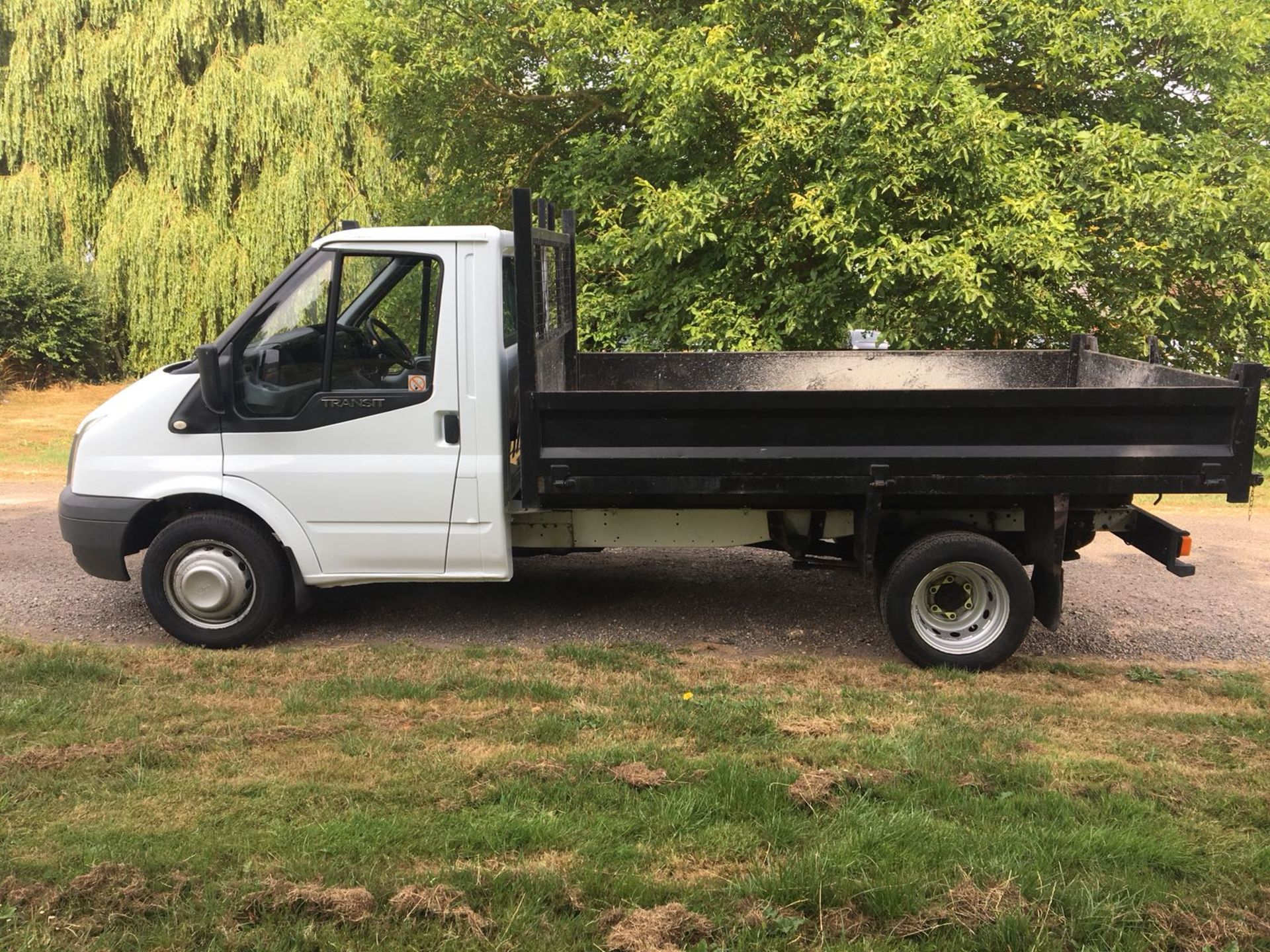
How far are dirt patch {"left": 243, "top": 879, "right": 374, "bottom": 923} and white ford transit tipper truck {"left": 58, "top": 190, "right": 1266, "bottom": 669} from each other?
8.73ft

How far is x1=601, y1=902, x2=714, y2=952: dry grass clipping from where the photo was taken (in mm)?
3182

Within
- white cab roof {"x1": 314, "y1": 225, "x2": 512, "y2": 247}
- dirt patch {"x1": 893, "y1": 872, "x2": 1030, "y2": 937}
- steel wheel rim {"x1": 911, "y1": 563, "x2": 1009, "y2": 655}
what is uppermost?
white cab roof {"x1": 314, "y1": 225, "x2": 512, "y2": 247}

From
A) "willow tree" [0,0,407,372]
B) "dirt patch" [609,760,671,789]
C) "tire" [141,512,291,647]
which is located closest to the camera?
"dirt patch" [609,760,671,789]

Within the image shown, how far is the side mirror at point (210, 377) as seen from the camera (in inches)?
226

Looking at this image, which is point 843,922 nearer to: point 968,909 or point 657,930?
point 968,909

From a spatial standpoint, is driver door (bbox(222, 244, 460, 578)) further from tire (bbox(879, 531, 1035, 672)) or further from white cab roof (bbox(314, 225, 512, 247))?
tire (bbox(879, 531, 1035, 672))

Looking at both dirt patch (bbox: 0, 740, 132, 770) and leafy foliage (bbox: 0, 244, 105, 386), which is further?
leafy foliage (bbox: 0, 244, 105, 386)

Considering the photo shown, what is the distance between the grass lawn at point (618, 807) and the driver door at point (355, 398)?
32.7 inches

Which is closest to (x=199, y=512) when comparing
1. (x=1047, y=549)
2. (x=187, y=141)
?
(x=1047, y=549)

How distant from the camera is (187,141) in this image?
58.3 ft

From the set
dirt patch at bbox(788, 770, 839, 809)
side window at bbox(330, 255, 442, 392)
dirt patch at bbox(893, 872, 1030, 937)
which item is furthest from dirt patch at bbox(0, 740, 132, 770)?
dirt patch at bbox(893, 872, 1030, 937)

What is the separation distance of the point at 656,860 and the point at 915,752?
1.35 metres

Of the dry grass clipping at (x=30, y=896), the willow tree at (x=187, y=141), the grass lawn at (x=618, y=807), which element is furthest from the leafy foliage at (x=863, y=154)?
the dry grass clipping at (x=30, y=896)

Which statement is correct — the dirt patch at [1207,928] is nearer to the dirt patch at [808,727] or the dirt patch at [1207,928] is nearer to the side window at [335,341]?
the dirt patch at [808,727]
